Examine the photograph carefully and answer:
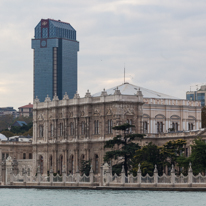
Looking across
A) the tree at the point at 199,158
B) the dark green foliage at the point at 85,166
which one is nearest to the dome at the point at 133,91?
the dark green foliage at the point at 85,166

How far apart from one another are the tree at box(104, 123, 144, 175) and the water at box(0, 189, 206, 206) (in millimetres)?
8990

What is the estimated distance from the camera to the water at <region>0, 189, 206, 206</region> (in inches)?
3046

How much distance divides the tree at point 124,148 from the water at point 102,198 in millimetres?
8990

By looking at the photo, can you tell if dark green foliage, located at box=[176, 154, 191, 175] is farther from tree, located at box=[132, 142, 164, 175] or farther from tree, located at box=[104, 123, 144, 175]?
tree, located at box=[104, 123, 144, 175]

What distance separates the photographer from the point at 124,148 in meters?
104

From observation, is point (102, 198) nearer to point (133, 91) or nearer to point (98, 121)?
point (98, 121)

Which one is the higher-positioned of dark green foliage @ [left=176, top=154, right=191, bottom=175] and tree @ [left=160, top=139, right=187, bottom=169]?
tree @ [left=160, top=139, right=187, bottom=169]

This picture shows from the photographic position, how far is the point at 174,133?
368 feet

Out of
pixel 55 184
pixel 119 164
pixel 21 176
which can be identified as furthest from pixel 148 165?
pixel 21 176

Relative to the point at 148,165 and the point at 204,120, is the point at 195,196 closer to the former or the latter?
the point at 148,165

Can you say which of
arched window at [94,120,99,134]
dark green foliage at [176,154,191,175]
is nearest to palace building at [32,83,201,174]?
arched window at [94,120,99,134]

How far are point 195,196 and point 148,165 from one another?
16.6 meters

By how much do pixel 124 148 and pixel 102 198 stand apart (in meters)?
21.0

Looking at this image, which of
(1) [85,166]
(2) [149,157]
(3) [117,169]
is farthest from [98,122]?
(2) [149,157]
